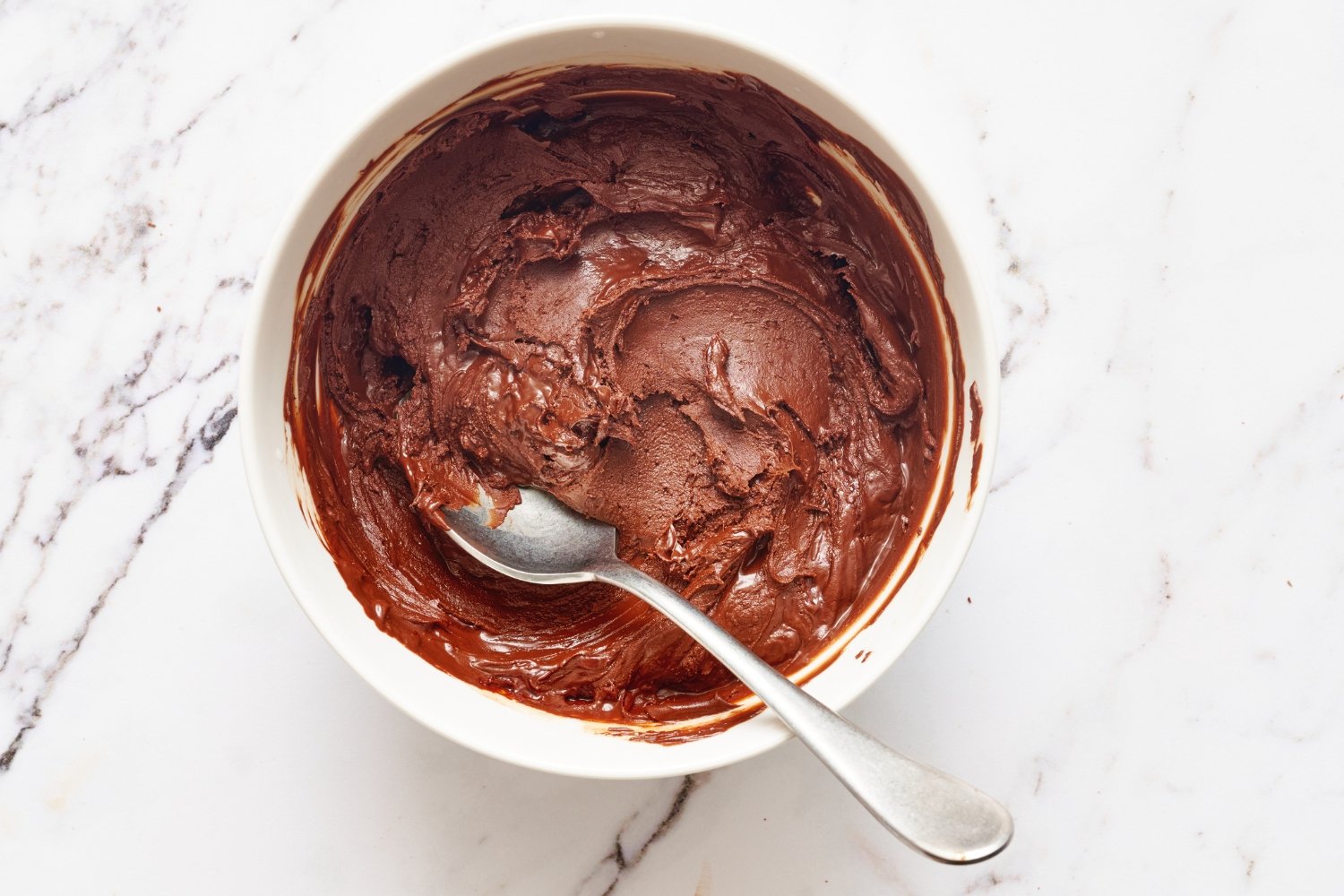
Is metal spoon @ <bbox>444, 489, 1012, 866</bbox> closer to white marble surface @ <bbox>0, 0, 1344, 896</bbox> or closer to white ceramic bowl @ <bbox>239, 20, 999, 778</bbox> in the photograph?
white ceramic bowl @ <bbox>239, 20, 999, 778</bbox>

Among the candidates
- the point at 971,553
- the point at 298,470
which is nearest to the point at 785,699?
the point at 971,553

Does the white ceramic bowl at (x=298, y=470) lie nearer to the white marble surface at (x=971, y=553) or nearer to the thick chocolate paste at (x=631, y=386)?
the thick chocolate paste at (x=631, y=386)

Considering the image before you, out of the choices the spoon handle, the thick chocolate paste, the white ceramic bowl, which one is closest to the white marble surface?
the thick chocolate paste

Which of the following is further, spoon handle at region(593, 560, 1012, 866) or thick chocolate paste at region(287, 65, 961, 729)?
thick chocolate paste at region(287, 65, 961, 729)

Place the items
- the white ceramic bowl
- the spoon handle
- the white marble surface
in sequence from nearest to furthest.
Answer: the spoon handle < the white ceramic bowl < the white marble surface

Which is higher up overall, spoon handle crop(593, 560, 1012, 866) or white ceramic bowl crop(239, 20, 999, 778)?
white ceramic bowl crop(239, 20, 999, 778)

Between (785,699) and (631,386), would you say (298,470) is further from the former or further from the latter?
(785,699)

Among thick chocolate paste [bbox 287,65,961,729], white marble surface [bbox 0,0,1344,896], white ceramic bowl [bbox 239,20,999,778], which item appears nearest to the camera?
white ceramic bowl [bbox 239,20,999,778]
